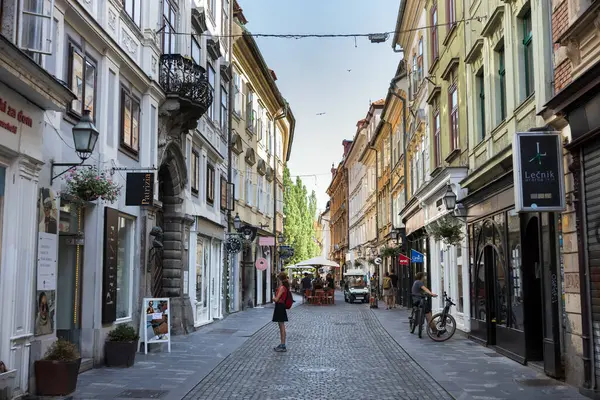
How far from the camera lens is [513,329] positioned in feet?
44.3

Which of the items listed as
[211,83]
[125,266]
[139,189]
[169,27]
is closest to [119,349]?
[125,266]

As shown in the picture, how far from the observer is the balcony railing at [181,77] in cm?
1651

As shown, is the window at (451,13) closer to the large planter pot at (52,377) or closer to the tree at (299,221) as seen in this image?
the large planter pot at (52,377)

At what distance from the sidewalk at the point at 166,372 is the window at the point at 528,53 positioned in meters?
7.84

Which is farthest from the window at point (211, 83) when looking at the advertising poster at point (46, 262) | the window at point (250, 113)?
the advertising poster at point (46, 262)

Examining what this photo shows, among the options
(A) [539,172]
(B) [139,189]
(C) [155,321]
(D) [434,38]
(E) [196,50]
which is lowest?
(C) [155,321]

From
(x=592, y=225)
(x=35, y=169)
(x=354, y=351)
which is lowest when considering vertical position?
(x=354, y=351)

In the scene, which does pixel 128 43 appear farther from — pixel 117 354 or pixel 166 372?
pixel 166 372

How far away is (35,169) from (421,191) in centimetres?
1518

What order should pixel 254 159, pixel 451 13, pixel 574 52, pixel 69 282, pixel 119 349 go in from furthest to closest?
pixel 254 159 → pixel 451 13 → pixel 119 349 → pixel 69 282 → pixel 574 52

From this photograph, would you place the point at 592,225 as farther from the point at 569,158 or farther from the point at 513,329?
the point at 513,329

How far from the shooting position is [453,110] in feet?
64.3

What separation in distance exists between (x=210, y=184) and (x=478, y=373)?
13.5m

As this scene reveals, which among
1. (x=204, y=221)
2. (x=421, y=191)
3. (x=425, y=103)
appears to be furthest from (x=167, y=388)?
(x=425, y=103)
